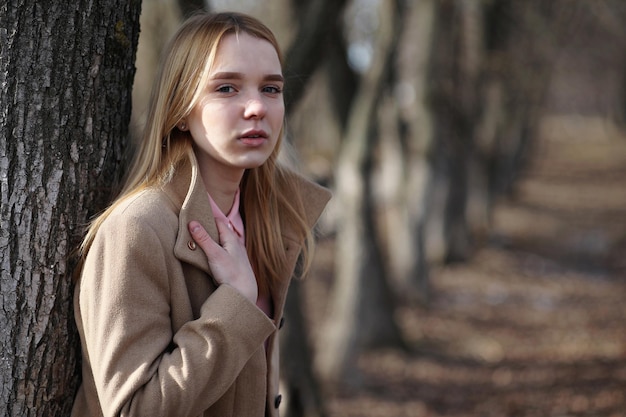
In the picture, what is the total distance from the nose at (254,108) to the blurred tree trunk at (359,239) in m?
6.10

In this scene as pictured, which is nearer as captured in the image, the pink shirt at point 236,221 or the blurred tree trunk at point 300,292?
the pink shirt at point 236,221

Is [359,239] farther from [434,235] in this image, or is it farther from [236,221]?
[434,235]

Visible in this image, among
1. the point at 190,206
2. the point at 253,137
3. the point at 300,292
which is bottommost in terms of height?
the point at 300,292

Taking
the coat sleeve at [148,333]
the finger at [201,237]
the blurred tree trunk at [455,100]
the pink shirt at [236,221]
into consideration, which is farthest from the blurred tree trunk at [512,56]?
the coat sleeve at [148,333]

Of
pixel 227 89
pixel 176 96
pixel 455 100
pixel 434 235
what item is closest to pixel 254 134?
pixel 227 89

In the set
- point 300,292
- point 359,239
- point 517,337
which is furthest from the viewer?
point 517,337

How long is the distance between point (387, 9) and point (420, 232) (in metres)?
5.65

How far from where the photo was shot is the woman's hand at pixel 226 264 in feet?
7.97

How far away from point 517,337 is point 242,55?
379 inches

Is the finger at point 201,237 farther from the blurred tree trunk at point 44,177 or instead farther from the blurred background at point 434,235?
the blurred background at point 434,235

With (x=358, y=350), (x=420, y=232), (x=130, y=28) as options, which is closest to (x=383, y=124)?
(x=420, y=232)

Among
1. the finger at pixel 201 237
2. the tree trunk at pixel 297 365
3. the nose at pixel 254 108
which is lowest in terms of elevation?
the tree trunk at pixel 297 365

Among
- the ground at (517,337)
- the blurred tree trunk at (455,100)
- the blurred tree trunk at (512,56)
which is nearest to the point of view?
the ground at (517,337)

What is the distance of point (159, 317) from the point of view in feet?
7.47
